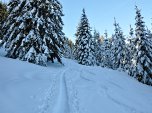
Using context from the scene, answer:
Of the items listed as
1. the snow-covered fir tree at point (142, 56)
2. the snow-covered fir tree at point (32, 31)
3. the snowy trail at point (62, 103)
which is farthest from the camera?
the snow-covered fir tree at point (142, 56)

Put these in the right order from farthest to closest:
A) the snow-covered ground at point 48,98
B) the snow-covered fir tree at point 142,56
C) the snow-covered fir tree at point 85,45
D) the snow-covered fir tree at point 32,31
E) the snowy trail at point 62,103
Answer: the snow-covered fir tree at point 85,45 → the snow-covered fir tree at point 142,56 → the snow-covered fir tree at point 32,31 → the snowy trail at point 62,103 → the snow-covered ground at point 48,98

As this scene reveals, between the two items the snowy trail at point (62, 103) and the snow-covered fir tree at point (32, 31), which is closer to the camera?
the snowy trail at point (62, 103)

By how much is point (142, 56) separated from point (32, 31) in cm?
1527

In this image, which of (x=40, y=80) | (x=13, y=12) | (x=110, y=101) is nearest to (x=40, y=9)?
(x=13, y=12)

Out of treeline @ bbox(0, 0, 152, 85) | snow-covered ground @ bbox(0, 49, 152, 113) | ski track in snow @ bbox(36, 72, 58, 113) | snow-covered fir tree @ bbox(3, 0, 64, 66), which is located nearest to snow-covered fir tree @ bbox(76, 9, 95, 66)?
treeline @ bbox(0, 0, 152, 85)

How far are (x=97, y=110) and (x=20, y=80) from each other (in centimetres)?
472

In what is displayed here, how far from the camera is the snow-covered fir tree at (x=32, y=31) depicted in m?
20.1

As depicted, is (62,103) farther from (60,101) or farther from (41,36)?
(41,36)

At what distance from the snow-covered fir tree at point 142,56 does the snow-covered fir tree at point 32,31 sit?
11.2 metres

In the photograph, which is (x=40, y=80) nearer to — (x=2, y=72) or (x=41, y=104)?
(x=2, y=72)

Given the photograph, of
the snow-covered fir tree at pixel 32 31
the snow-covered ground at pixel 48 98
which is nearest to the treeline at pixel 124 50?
the snow-covered fir tree at pixel 32 31

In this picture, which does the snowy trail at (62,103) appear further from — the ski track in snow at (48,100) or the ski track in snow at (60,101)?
the ski track in snow at (48,100)

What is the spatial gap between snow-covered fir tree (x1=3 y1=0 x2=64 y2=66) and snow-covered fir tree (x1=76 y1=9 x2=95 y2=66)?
761 inches

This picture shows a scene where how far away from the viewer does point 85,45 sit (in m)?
42.6
